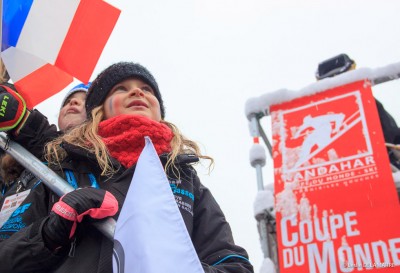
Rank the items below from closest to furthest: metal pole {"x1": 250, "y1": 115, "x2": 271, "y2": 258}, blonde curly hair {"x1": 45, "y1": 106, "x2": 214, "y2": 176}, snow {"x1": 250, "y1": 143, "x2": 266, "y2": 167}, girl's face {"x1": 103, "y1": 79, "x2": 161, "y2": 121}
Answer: blonde curly hair {"x1": 45, "y1": 106, "x2": 214, "y2": 176}
girl's face {"x1": 103, "y1": 79, "x2": 161, "y2": 121}
metal pole {"x1": 250, "y1": 115, "x2": 271, "y2": 258}
snow {"x1": 250, "y1": 143, "x2": 266, "y2": 167}

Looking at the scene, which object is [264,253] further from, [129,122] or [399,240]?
[129,122]

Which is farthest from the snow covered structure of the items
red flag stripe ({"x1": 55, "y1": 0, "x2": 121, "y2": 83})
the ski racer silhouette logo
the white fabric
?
the white fabric

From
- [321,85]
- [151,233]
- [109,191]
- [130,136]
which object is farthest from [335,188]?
[151,233]

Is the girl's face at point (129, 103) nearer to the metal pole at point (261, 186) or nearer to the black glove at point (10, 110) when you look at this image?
the black glove at point (10, 110)

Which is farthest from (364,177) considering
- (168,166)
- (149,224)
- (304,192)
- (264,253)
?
(149,224)

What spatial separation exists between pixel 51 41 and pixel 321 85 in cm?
277

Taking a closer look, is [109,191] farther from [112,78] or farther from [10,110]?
[112,78]

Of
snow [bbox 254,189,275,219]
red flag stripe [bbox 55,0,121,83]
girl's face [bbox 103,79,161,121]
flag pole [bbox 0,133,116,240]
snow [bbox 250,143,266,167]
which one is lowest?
flag pole [bbox 0,133,116,240]

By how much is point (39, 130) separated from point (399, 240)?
7.75 feet

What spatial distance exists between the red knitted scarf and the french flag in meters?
0.64

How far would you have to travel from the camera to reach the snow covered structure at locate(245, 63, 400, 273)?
3611 mm

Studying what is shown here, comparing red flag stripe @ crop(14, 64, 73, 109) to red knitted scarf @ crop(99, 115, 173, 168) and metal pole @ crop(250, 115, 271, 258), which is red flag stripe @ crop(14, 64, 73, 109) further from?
metal pole @ crop(250, 115, 271, 258)

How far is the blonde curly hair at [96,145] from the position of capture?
155 cm

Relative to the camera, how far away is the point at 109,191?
149cm
